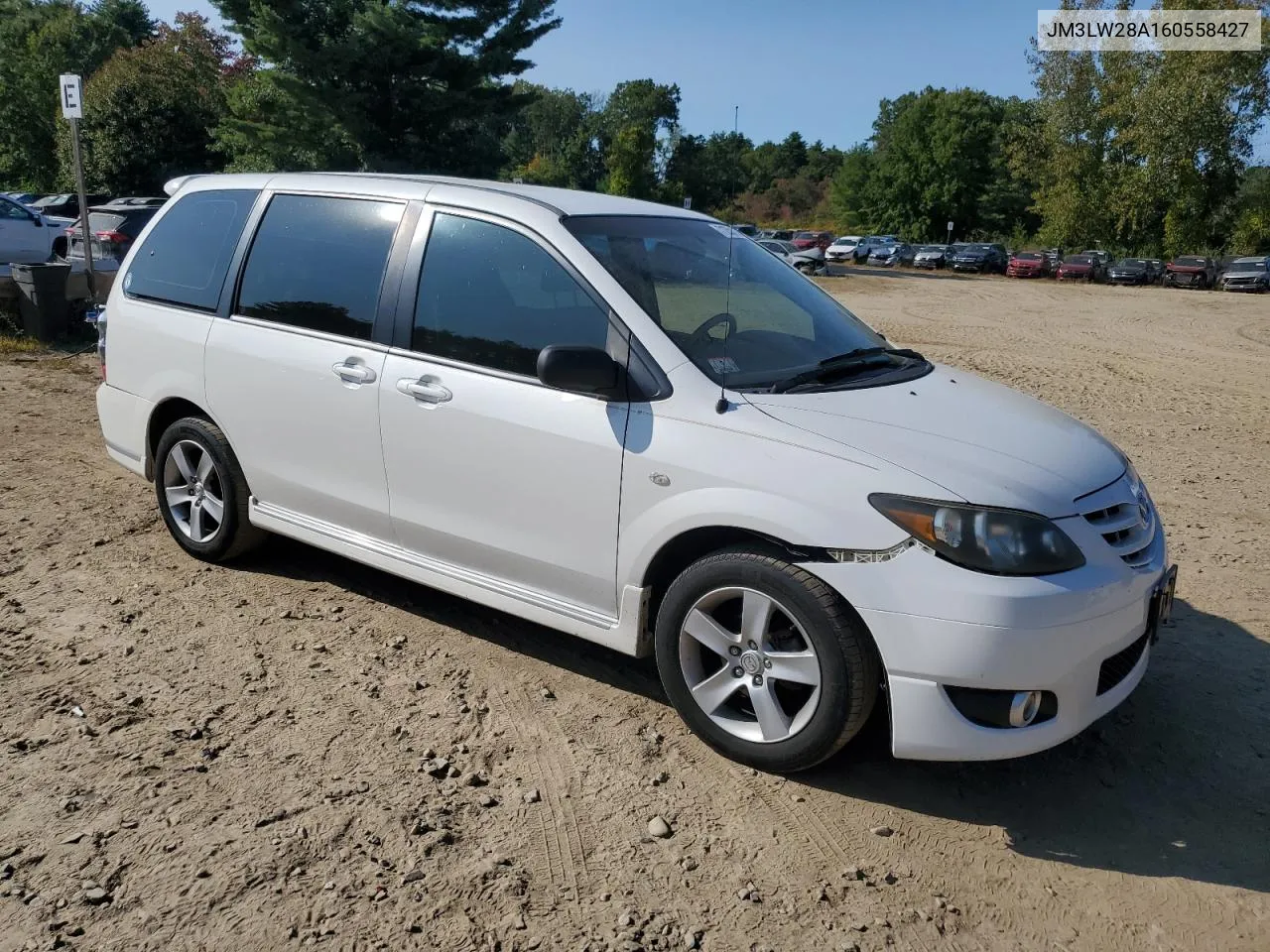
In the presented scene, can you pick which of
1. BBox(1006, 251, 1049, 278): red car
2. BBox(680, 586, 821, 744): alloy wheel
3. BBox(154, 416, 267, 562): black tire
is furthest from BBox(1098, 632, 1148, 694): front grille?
BBox(1006, 251, 1049, 278): red car

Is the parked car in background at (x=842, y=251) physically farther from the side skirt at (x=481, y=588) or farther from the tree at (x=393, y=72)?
the side skirt at (x=481, y=588)

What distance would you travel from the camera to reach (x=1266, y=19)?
177ft

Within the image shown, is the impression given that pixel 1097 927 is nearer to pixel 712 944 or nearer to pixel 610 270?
pixel 712 944

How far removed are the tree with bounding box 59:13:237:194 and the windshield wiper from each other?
41.9 metres

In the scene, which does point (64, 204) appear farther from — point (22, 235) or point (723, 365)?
point (723, 365)

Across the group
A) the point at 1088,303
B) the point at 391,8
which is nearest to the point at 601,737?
the point at 391,8

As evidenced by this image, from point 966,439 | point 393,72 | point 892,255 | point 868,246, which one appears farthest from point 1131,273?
point 966,439

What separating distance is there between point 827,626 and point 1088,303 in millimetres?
31762

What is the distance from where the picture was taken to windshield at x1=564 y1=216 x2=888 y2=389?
3.73 metres

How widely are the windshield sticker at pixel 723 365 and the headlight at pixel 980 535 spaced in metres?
0.80

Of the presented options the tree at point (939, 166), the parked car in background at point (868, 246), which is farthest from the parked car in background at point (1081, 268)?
the tree at point (939, 166)

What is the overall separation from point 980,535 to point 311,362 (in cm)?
284

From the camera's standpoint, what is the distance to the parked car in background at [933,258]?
174 ft

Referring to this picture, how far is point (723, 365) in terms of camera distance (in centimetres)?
366
